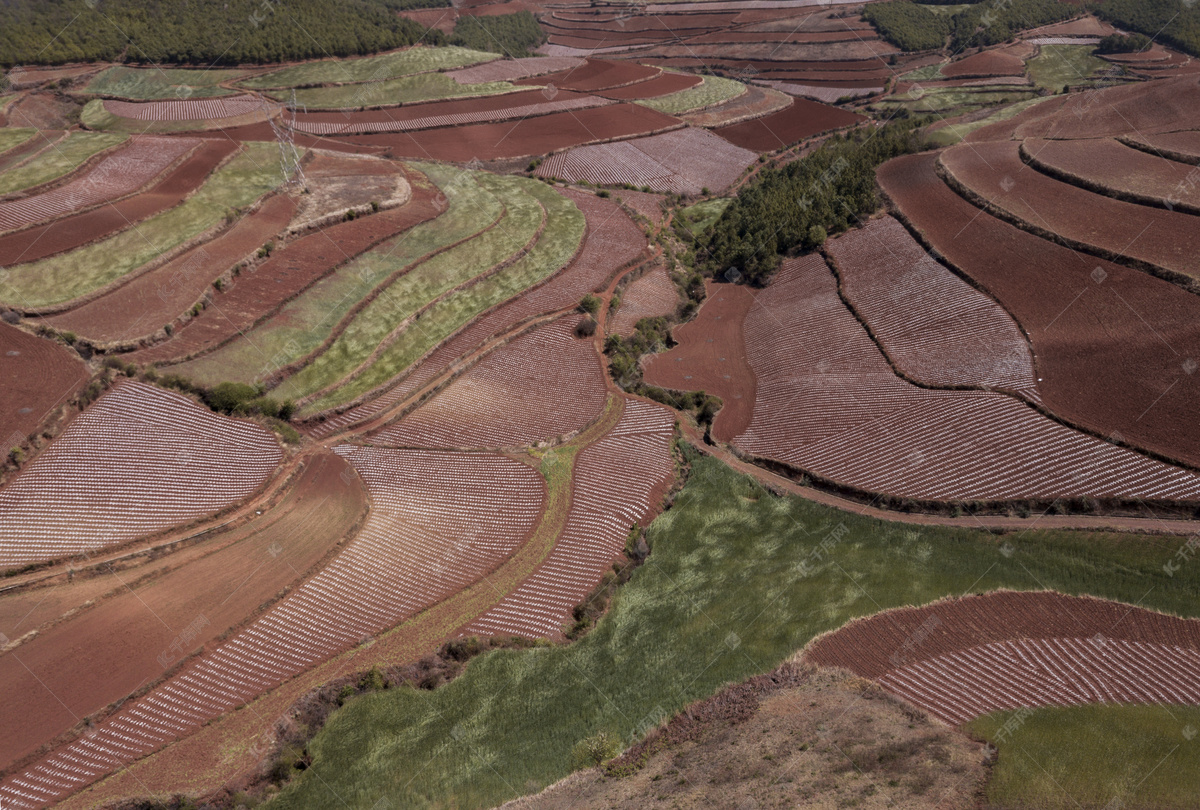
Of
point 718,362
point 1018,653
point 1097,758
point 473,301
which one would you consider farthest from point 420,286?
point 1097,758

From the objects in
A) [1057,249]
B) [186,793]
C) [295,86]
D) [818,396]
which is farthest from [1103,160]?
[295,86]

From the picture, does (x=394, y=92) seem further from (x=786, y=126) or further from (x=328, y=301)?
(x=328, y=301)

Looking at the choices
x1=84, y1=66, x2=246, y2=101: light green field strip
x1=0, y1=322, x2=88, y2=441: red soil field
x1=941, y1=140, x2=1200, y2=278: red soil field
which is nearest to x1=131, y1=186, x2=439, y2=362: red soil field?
x1=0, y1=322, x2=88, y2=441: red soil field

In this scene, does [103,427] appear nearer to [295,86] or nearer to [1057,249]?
[1057,249]

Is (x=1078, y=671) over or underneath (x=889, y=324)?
underneath

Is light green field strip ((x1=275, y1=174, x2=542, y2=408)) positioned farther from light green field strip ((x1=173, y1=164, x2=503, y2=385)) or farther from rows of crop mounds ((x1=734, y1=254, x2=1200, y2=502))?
rows of crop mounds ((x1=734, y1=254, x2=1200, y2=502))

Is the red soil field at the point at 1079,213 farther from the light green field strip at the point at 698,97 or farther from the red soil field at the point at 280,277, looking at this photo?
the red soil field at the point at 280,277

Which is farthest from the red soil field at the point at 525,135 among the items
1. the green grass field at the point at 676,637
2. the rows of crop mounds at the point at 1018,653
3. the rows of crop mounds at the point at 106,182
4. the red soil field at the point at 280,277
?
the rows of crop mounds at the point at 1018,653
